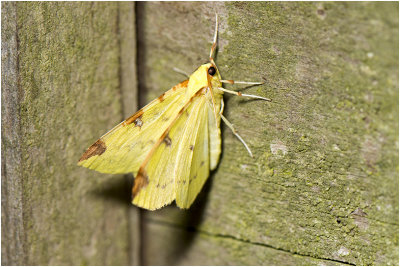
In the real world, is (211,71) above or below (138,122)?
above

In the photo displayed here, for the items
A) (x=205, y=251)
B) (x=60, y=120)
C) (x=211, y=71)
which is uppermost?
(x=211, y=71)

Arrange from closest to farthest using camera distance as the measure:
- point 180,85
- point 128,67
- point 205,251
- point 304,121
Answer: point 304,121 < point 180,85 < point 128,67 < point 205,251

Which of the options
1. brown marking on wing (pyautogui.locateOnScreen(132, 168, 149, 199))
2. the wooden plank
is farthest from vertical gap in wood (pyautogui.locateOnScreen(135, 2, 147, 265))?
the wooden plank

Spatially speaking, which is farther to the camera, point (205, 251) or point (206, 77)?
point (205, 251)

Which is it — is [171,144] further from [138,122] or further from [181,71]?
[181,71]

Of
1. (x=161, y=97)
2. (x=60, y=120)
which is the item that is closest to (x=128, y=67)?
(x=161, y=97)

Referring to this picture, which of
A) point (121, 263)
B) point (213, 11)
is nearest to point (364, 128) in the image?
point (213, 11)

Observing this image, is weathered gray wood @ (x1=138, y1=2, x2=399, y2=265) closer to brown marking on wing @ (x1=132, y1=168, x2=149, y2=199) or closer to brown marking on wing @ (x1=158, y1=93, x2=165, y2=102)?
brown marking on wing @ (x1=158, y1=93, x2=165, y2=102)
